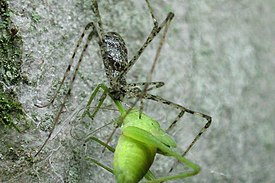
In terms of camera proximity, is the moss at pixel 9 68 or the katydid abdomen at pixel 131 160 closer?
the katydid abdomen at pixel 131 160

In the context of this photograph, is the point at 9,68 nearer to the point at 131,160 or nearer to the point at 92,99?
the point at 92,99

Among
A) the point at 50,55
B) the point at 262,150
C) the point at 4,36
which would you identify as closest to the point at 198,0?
the point at 262,150

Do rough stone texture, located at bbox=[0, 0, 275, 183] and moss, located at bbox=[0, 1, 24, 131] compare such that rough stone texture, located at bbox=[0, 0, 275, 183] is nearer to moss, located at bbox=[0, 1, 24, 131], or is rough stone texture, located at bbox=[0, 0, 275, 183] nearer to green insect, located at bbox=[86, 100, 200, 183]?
moss, located at bbox=[0, 1, 24, 131]

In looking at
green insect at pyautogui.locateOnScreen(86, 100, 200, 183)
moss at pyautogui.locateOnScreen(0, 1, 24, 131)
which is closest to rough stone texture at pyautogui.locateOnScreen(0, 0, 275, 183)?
moss at pyautogui.locateOnScreen(0, 1, 24, 131)

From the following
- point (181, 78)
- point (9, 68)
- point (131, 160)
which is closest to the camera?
point (131, 160)

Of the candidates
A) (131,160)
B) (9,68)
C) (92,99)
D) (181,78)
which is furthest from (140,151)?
(181,78)

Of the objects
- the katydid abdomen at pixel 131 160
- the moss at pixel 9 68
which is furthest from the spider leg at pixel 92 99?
the katydid abdomen at pixel 131 160

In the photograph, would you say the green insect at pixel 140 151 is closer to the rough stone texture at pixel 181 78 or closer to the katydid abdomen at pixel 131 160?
the katydid abdomen at pixel 131 160
